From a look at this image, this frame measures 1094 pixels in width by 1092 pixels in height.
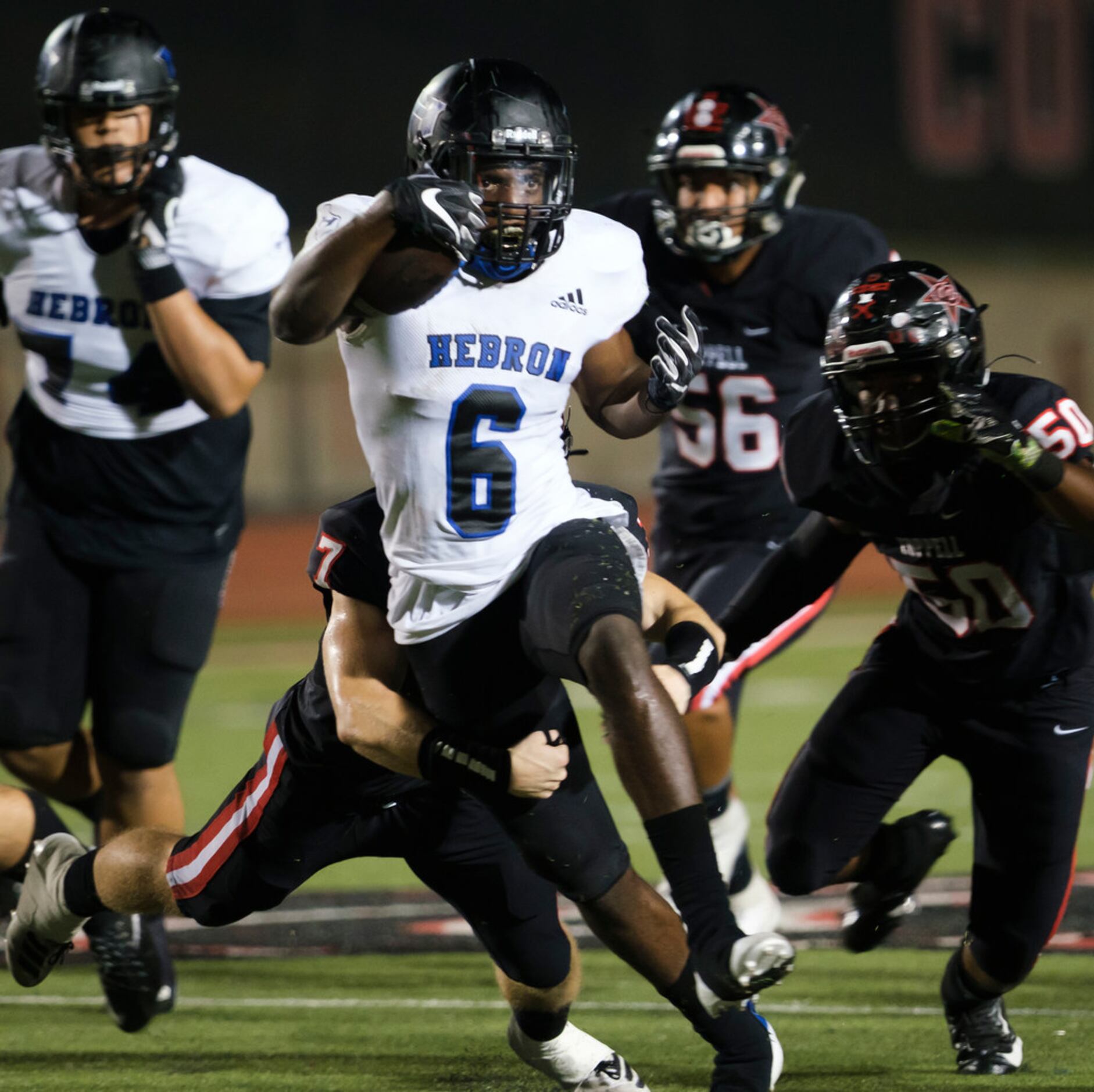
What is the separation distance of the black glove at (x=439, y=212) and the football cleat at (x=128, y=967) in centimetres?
182

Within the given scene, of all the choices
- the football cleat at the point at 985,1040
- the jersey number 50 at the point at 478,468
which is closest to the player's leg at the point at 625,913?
the jersey number 50 at the point at 478,468

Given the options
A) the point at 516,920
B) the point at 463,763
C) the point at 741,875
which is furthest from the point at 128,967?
the point at 741,875

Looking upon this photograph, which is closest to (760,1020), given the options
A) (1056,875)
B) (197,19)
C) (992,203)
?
(1056,875)

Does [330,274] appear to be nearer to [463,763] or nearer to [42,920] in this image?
[463,763]

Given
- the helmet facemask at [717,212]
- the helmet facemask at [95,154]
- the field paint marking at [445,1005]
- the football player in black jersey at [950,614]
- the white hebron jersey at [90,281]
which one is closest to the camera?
the football player in black jersey at [950,614]

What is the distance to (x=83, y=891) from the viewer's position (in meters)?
3.76

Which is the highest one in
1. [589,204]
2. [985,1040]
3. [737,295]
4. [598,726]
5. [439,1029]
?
[737,295]

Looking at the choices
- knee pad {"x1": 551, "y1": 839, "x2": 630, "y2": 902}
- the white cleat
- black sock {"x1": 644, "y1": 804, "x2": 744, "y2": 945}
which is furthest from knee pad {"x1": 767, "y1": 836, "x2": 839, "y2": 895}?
black sock {"x1": 644, "y1": 804, "x2": 744, "y2": 945}

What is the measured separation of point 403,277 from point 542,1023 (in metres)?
1.46

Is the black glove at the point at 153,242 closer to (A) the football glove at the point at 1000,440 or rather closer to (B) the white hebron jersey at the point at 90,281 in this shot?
(B) the white hebron jersey at the point at 90,281

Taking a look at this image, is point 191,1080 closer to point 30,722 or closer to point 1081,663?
point 30,722

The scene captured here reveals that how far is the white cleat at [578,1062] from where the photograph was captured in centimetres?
362

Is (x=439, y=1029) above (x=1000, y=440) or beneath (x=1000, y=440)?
beneath

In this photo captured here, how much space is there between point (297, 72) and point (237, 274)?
442 inches
